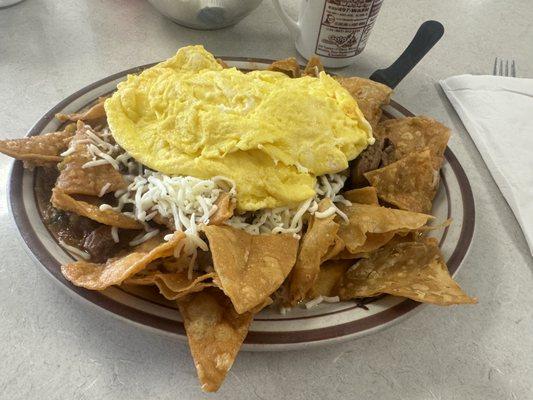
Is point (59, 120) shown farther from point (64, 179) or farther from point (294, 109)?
point (294, 109)

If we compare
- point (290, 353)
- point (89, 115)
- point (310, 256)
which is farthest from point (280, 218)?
point (89, 115)

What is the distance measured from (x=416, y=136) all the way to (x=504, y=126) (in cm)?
52

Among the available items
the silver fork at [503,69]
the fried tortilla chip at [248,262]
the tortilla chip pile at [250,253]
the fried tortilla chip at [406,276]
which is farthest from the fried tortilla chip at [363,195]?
the silver fork at [503,69]

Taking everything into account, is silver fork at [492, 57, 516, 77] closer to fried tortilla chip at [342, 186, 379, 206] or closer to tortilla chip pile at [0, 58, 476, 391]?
tortilla chip pile at [0, 58, 476, 391]

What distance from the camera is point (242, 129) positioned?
3.28 ft

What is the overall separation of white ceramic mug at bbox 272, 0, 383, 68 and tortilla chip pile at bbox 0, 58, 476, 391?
601mm

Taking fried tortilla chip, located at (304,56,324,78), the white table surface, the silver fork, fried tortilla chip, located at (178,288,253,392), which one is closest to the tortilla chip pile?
fried tortilla chip, located at (178,288,253,392)

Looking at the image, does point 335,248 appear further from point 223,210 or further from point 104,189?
point 104,189

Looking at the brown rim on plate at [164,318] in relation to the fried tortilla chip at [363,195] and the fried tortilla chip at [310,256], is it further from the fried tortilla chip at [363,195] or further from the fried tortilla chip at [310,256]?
the fried tortilla chip at [363,195]

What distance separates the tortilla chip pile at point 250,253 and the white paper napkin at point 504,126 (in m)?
0.34

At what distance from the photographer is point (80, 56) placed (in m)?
Answer: 1.71

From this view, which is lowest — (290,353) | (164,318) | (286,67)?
(290,353)

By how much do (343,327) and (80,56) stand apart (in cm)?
144

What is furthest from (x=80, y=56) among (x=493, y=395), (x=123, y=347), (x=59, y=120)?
(x=493, y=395)
